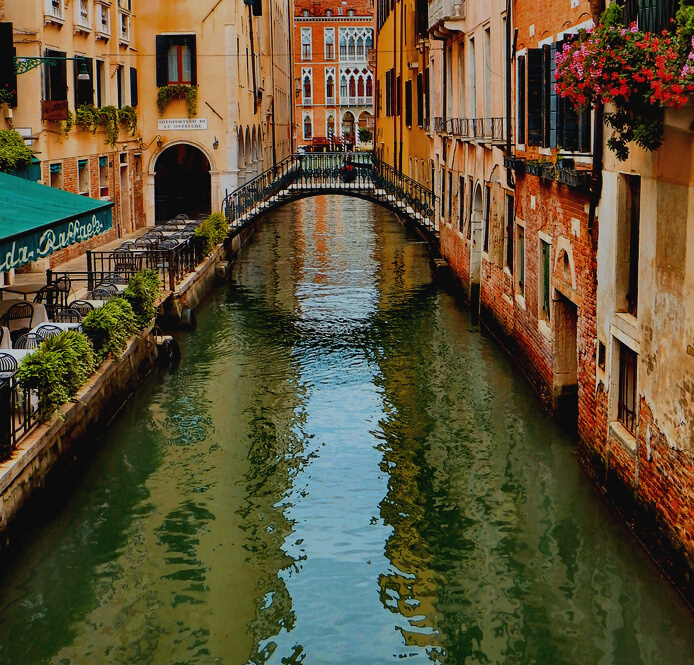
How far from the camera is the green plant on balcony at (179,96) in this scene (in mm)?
31422

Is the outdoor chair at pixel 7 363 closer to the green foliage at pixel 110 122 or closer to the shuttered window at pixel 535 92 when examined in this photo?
the shuttered window at pixel 535 92

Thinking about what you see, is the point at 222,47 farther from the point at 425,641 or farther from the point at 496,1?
the point at 425,641

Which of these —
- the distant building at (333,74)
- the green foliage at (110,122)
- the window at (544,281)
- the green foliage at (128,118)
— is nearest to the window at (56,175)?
the green foliage at (110,122)

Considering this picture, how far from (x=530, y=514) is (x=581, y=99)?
4133 mm

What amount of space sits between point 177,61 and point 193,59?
0.47 meters

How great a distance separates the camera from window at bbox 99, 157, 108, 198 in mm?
27783

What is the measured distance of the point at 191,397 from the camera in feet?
49.3

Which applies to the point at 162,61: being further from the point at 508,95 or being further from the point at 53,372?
the point at 53,372

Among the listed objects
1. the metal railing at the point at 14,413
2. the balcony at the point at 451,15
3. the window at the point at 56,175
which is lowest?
the metal railing at the point at 14,413

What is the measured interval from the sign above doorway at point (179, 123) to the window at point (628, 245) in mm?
23568

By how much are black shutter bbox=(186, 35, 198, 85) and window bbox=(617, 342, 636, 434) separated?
23788 mm

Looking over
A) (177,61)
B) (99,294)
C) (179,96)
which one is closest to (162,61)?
(177,61)

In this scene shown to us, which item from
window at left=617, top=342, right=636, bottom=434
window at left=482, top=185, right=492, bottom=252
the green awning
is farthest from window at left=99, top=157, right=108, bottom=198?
window at left=617, top=342, right=636, bottom=434

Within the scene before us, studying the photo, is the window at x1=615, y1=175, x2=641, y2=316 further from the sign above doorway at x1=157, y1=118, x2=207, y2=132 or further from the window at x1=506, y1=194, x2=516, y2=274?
the sign above doorway at x1=157, y1=118, x2=207, y2=132
